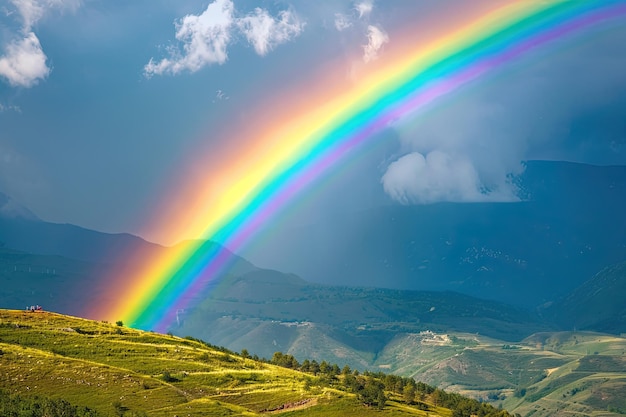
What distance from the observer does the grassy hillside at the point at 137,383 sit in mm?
145500

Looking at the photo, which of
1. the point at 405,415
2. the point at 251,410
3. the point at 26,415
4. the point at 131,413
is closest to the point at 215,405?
the point at 251,410

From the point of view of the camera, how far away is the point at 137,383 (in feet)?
519

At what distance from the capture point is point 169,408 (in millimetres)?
148625

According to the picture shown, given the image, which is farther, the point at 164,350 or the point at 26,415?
the point at 164,350

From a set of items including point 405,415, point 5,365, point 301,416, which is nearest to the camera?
point 5,365

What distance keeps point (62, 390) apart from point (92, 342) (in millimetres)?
43632

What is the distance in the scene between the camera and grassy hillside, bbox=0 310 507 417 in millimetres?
145500

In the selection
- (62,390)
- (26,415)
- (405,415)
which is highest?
(405,415)

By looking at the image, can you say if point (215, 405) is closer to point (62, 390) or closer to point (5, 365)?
point (62, 390)

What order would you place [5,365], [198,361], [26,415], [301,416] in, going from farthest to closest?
[198,361] < [301,416] < [5,365] < [26,415]

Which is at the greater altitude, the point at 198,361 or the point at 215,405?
the point at 198,361

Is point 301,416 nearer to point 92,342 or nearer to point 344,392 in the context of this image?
point 344,392

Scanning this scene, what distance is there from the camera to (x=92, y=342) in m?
190

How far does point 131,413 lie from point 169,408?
1021 centimetres
